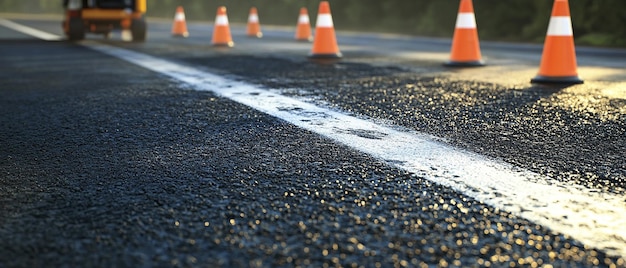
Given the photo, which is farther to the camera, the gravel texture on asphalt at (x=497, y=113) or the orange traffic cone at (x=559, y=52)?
the orange traffic cone at (x=559, y=52)

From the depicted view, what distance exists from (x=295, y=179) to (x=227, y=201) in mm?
445

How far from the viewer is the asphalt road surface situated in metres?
2.23

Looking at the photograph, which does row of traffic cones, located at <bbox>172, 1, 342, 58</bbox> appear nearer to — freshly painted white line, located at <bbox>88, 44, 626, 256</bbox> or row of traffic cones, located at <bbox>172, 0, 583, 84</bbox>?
row of traffic cones, located at <bbox>172, 0, 583, 84</bbox>

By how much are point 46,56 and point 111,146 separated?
7.33 metres

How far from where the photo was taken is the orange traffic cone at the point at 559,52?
6965 millimetres

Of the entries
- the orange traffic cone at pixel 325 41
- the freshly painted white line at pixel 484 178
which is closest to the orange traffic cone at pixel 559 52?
the freshly painted white line at pixel 484 178

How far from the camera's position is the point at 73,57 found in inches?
413

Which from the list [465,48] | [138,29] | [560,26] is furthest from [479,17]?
[560,26]

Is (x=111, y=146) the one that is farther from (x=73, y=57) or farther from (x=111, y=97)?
(x=73, y=57)

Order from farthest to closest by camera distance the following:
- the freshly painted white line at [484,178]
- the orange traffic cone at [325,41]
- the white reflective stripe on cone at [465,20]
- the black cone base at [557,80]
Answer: the orange traffic cone at [325,41] < the white reflective stripe on cone at [465,20] < the black cone base at [557,80] < the freshly painted white line at [484,178]

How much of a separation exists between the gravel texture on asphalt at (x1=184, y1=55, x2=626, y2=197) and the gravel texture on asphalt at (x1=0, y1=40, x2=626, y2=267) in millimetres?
57

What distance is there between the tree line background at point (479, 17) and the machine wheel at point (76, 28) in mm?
8969

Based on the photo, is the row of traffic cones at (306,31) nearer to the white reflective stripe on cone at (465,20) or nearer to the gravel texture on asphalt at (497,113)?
the white reflective stripe on cone at (465,20)

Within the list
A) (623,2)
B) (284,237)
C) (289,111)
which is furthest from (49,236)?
(623,2)
